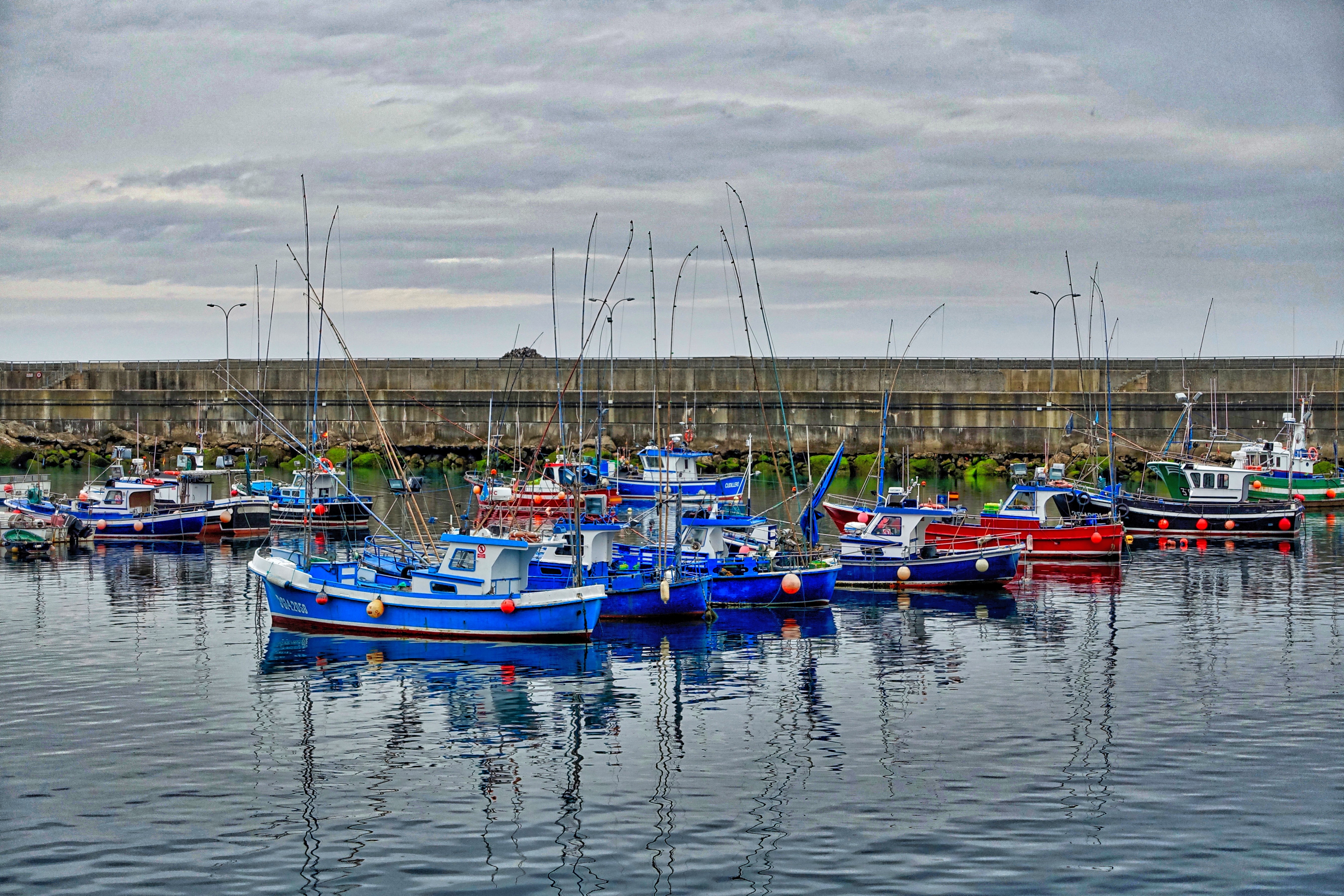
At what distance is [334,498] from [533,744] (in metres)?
38.5

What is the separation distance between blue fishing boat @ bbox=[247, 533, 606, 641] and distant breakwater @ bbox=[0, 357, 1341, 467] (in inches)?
1657

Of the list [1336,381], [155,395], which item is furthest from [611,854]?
[155,395]

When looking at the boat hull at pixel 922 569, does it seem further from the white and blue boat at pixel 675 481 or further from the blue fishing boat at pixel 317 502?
the blue fishing boat at pixel 317 502

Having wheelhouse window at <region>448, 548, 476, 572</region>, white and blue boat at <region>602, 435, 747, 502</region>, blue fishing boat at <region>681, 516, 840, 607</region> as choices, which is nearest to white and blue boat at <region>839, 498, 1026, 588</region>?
blue fishing boat at <region>681, 516, 840, 607</region>

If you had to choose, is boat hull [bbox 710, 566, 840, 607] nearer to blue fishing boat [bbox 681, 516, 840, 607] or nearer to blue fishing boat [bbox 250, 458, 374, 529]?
blue fishing boat [bbox 681, 516, 840, 607]

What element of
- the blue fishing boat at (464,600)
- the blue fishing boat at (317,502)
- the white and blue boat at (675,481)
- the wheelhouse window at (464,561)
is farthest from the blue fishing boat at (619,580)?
the white and blue boat at (675,481)

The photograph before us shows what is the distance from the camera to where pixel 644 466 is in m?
62.5

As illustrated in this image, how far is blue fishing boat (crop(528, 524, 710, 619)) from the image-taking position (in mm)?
36531

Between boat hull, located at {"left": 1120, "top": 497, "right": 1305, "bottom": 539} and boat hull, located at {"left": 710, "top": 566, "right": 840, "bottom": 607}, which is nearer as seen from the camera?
boat hull, located at {"left": 710, "top": 566, "right": 840, "bottom": 607}

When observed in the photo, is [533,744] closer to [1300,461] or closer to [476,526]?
[476,526]

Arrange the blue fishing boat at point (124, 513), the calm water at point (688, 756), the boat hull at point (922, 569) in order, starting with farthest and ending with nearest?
1. the blue fishing boat at point (124, 513)
2. the boat hull at point (922, 569)
3. the calm water at point (688, 756)

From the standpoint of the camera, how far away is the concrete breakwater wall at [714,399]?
289ft

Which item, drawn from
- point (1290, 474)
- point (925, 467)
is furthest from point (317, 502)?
point (1290, 474)

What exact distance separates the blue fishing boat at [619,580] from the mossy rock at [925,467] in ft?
166
